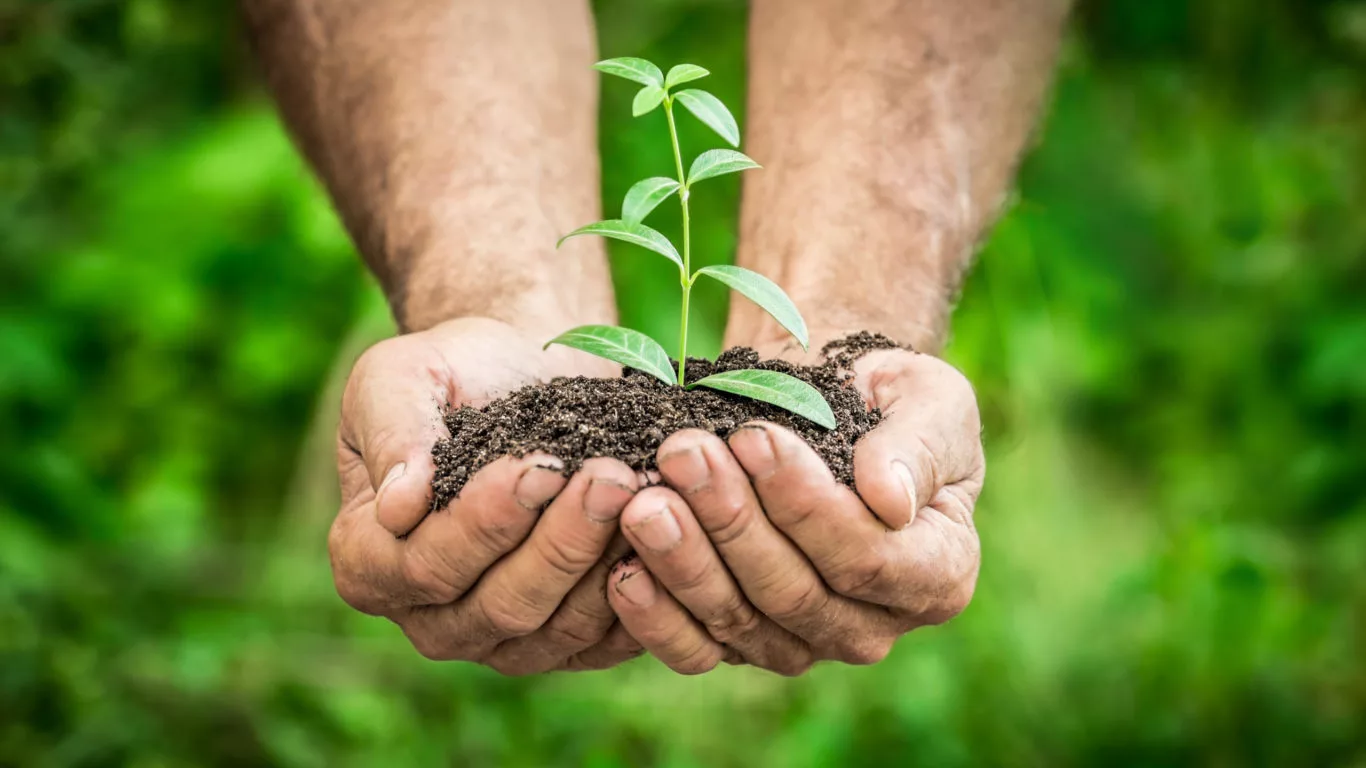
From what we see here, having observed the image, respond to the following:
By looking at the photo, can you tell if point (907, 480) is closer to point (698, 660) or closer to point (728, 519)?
point (728, 519)

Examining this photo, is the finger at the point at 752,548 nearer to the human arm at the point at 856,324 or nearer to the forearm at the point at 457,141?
the human arm at the point at 856,324

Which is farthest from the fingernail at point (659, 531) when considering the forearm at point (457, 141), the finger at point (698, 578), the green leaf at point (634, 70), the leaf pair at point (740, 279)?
the forearm at point (457, 141)

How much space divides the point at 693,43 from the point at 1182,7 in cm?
132

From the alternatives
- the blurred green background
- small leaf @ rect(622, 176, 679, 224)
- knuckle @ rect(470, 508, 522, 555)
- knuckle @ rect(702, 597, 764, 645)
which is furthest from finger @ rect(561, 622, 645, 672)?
the blurred green background

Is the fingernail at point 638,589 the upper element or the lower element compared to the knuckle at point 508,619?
upper

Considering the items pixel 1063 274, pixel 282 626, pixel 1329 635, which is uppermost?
pixel 1063 274

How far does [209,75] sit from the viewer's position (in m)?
3.20

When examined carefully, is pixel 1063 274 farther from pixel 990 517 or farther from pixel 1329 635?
pixel 1329 635

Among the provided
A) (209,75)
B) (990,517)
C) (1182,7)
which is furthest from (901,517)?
(209,75)

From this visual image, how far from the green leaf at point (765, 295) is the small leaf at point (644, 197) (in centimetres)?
8

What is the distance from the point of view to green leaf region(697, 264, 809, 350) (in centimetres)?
114

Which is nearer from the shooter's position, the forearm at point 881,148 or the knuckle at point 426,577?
the knuckle at point 426,577

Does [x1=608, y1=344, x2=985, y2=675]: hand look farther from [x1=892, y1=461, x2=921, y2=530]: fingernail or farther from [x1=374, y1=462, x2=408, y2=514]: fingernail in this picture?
[x1=374, y1=462, x2=408, y2=514]: fingernail

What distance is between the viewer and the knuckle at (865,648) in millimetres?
1245
